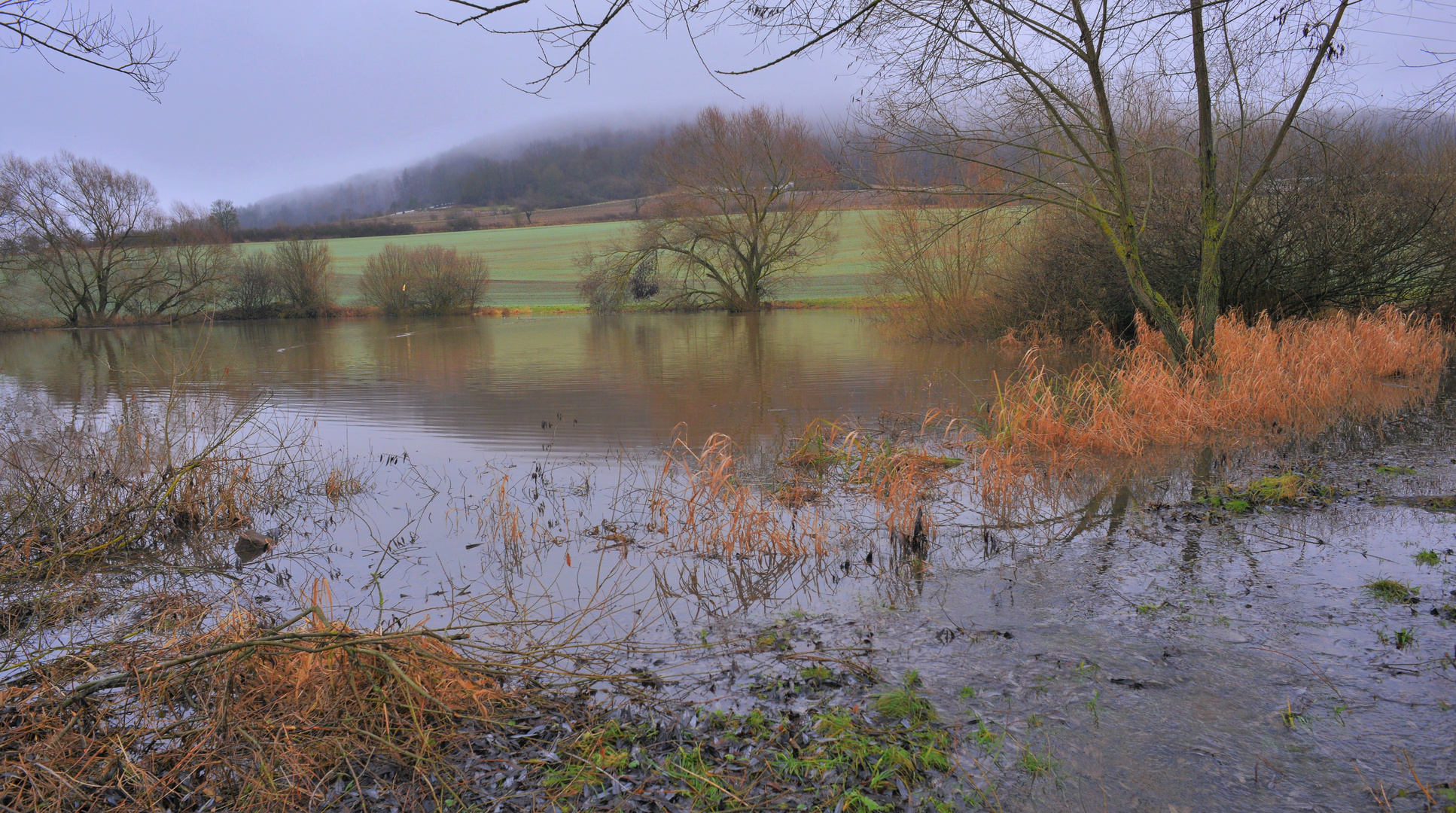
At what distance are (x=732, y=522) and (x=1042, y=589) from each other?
2.07 meters

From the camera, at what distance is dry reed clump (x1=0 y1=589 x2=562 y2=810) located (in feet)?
10.1

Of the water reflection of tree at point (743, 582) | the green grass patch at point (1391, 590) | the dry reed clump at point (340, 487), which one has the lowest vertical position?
the water reflection of tree at point (743, 582)

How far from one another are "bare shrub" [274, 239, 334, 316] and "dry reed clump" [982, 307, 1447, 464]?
42.4 metres

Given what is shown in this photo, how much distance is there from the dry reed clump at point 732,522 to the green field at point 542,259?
3162cm

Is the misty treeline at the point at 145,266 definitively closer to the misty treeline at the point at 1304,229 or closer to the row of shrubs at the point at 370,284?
the row of shrubs at the point at 370,284

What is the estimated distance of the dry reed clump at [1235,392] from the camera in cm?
857

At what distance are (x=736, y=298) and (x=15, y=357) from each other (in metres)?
25.8

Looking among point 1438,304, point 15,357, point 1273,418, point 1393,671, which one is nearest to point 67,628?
point 1393,671

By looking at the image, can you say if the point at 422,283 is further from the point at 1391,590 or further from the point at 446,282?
the point at 1391,590

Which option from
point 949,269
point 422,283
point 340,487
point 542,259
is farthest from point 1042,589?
point 542,259

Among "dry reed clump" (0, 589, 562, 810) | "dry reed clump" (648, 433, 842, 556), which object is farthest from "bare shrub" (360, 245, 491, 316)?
"dry reed clump" (0, 589, 562, 810)

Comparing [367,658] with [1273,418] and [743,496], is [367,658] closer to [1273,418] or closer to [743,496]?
[743,496]

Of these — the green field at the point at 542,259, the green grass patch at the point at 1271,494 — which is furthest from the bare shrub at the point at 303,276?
the green grass patch at the point at 1271,494

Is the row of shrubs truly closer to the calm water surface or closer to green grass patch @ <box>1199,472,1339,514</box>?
the calm water surface
